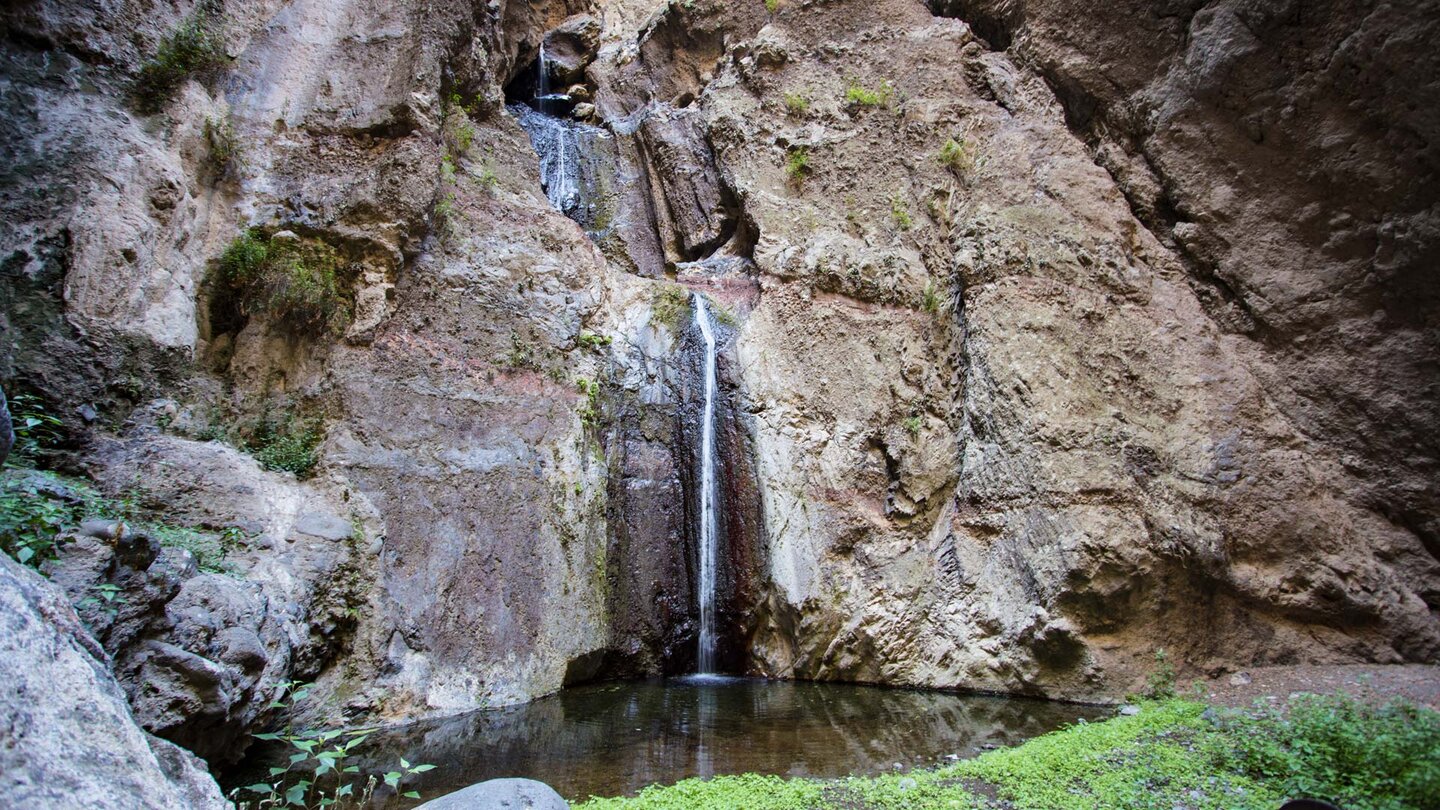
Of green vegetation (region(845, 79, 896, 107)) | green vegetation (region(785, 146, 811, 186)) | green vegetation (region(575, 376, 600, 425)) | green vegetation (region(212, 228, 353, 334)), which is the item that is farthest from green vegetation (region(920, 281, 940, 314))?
green vegetation (region(212, 228, 353, 334))

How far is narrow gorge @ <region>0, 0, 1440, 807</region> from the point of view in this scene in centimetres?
683

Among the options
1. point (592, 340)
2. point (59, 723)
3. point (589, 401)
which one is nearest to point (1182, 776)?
point (59, 723)

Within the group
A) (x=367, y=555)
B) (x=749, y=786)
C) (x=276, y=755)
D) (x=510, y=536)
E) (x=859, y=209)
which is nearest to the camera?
(x=749, y=786)

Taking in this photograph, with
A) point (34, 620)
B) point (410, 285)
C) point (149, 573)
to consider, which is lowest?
point (34, 620)

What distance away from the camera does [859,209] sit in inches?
519

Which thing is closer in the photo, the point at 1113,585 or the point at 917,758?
the point at 917,758

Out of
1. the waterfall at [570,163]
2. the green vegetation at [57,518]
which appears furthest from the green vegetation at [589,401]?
the waterfall at [570,163]

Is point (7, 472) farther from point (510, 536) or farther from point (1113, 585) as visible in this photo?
point (1113, 585)

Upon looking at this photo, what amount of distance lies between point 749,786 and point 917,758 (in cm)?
172

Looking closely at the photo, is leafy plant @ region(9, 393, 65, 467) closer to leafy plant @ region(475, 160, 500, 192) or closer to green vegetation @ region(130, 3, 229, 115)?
green vegetation @ region(130, 3, 229, 115)

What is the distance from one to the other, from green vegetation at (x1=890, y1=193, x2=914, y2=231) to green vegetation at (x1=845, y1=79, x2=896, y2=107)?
2279 millimetres

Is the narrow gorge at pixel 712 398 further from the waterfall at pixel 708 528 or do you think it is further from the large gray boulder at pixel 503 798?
the large gray boulder at pixel 503 798

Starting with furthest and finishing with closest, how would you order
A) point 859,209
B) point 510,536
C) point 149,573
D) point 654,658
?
point 859,209 → point 654,658 → point 510,536 → point 149,573

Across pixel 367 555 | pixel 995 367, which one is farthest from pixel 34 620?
pixel 995 367
